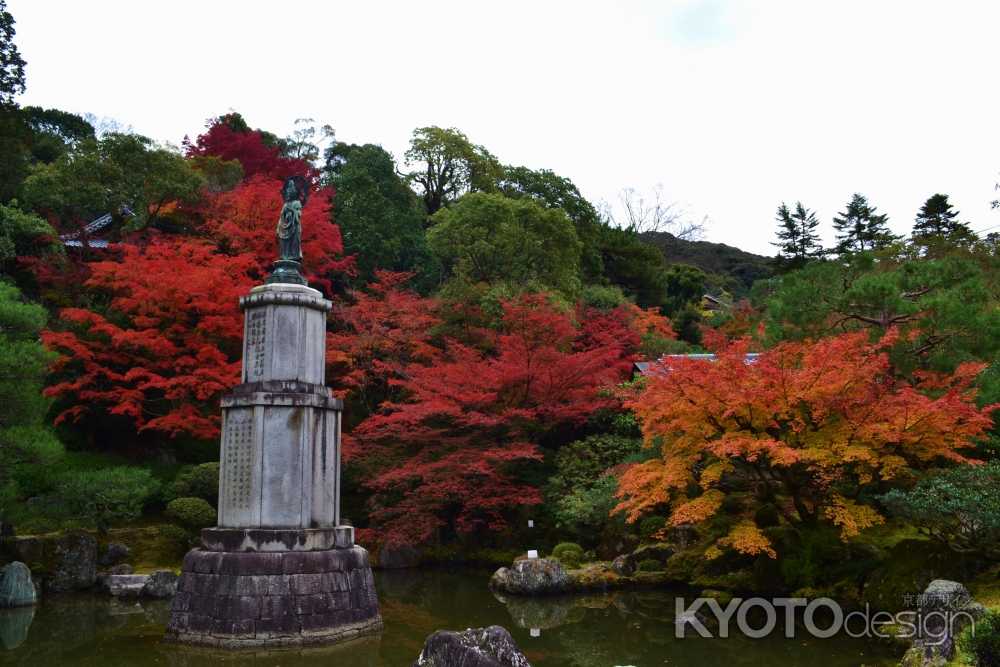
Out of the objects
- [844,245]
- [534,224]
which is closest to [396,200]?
[534,224]

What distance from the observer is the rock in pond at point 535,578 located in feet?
50.8

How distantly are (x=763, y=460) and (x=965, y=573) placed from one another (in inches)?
127

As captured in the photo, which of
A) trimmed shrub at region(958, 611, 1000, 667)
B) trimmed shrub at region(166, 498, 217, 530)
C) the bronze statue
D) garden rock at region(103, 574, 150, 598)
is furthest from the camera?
trimmed shrub at region(166, 498, 217, 530)

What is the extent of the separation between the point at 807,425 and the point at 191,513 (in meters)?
14.2

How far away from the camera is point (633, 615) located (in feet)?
43.8

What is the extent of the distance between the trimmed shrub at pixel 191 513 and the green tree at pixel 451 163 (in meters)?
18.6

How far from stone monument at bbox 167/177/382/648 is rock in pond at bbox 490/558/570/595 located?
4.44 m

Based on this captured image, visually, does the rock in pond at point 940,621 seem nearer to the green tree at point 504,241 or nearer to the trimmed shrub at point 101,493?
the trimmed shrub at point 101,493

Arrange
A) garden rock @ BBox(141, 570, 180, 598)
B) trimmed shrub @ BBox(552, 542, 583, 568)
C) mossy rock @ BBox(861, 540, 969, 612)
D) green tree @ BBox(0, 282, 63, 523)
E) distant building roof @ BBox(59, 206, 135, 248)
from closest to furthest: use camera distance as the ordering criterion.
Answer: mossy rock @ BBox(861, 540, 969, 612), green tree @ BBox(0, 282, 63, 523), garden rock @ BBox(141, 570, 180, 598), trimmed shrub @ BBox(552, 542, 583, 568), distant building roof @ BBox(59, 206, 135, 248)

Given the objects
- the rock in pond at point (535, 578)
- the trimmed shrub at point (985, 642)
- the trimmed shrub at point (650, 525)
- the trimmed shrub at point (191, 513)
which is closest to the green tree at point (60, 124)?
the trimmed shrub at point (191, 513)

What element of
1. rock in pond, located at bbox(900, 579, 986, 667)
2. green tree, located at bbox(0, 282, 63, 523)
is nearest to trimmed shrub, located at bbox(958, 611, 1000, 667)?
rock in pond, located at bbox(900, 579, 986, 667)

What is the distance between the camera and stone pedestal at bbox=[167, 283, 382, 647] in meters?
10.6

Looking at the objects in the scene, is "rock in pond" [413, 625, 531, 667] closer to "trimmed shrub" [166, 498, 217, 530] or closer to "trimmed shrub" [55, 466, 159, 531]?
"trimmed shrub" [55, 466, 159, 531]

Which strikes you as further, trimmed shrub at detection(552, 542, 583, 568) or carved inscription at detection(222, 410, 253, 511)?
trimmed shrub at detection(552, 542, 583, 568)
